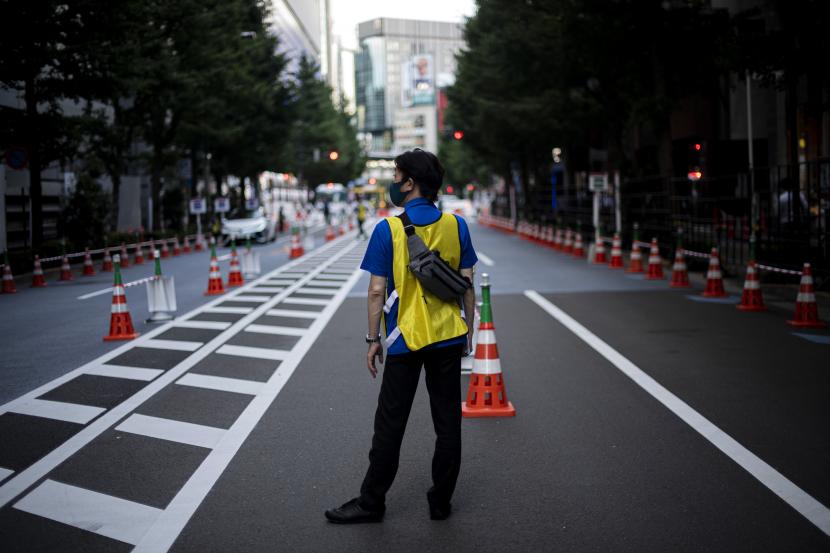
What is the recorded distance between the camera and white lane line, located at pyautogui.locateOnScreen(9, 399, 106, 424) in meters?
7.93

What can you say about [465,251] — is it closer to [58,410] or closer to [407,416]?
[407,416]

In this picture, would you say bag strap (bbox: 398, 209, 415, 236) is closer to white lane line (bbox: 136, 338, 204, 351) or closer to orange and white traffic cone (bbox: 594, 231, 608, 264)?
white lane line (bbox: 136, 338, 204, 351)

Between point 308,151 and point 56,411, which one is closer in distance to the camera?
point 56,411

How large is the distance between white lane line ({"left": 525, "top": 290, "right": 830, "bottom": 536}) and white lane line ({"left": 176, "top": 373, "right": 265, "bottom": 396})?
11.2ft

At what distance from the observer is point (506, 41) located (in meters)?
35.2

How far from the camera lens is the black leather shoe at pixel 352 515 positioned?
502cm

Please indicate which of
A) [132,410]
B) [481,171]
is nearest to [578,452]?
[132,410]

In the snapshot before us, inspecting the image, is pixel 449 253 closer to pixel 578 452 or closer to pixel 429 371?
pixel 429 371

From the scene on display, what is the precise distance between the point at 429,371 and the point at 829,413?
401cm

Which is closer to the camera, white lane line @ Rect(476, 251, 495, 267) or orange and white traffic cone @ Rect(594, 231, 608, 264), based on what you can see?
orange and white traffic cone @ Rect(594, 231, 608, 264)

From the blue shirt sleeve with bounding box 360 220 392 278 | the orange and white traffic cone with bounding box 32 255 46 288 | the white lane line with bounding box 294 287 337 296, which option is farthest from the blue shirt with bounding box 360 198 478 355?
the orange and white traffic cone with bounding box 32 255 46 288

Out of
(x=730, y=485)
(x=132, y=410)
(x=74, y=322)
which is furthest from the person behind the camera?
(x=74, y=322)

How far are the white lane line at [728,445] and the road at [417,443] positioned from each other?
0.02 meters

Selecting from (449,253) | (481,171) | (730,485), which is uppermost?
(481,171)
